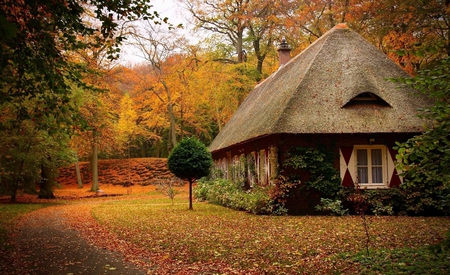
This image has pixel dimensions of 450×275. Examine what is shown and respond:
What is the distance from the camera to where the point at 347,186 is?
15.1m

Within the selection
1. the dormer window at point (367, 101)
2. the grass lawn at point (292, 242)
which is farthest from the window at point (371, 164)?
the grass lawn at point (292, 242)

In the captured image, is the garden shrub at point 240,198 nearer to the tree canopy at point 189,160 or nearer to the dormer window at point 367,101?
the tree canopy at point 189,160

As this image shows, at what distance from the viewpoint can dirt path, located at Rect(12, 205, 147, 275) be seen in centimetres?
727

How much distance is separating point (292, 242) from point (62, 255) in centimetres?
489

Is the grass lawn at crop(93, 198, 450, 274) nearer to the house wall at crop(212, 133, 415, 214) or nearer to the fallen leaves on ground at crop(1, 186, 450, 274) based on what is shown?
the fallen leaves on ground at crop(1, 186, 450, 274)

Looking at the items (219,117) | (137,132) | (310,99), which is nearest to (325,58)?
(310,99)

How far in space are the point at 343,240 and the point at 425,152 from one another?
11.2ft

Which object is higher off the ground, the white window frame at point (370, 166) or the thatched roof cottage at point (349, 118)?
the thatched roof cottage at point (349, 118)

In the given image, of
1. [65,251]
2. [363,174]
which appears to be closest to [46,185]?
[65,251]

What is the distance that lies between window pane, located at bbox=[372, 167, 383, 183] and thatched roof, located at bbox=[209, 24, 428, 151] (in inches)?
65.5

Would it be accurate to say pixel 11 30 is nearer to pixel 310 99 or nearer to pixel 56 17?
pixel 56 17

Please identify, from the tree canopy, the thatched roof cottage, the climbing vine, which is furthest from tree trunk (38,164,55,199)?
the climbing vine

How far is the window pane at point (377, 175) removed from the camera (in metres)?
15.3

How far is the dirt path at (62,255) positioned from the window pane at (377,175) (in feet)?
33.7
